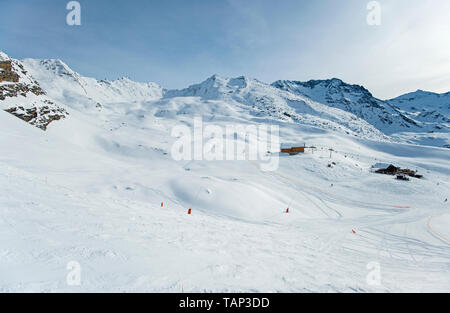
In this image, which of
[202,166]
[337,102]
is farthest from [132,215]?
[337,102]

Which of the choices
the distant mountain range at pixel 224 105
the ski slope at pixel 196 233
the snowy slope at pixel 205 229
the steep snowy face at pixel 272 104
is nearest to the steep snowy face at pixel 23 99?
the distant mountain range at pixel 224 105

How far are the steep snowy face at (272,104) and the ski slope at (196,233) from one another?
292 ft

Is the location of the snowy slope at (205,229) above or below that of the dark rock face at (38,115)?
below

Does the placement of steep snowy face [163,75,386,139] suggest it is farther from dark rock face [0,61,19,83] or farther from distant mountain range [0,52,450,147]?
dark rock face [0,61,19,83]

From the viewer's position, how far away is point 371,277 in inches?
250

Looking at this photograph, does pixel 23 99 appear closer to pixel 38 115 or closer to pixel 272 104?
pixel 38 115

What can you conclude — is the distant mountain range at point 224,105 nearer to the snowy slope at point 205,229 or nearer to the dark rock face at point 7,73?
the dark rock face at point 7,73

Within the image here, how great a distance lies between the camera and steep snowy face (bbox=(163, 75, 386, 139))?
113m

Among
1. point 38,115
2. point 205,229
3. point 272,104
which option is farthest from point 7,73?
point 272,104

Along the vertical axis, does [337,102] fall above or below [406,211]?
above

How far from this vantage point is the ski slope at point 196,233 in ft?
15.5

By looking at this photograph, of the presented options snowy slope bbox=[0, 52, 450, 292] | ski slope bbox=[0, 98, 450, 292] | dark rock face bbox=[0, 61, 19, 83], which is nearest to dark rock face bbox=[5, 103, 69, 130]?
dark rock face bbox=[0, 61, 19, 83]

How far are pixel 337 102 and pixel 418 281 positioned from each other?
213 m
